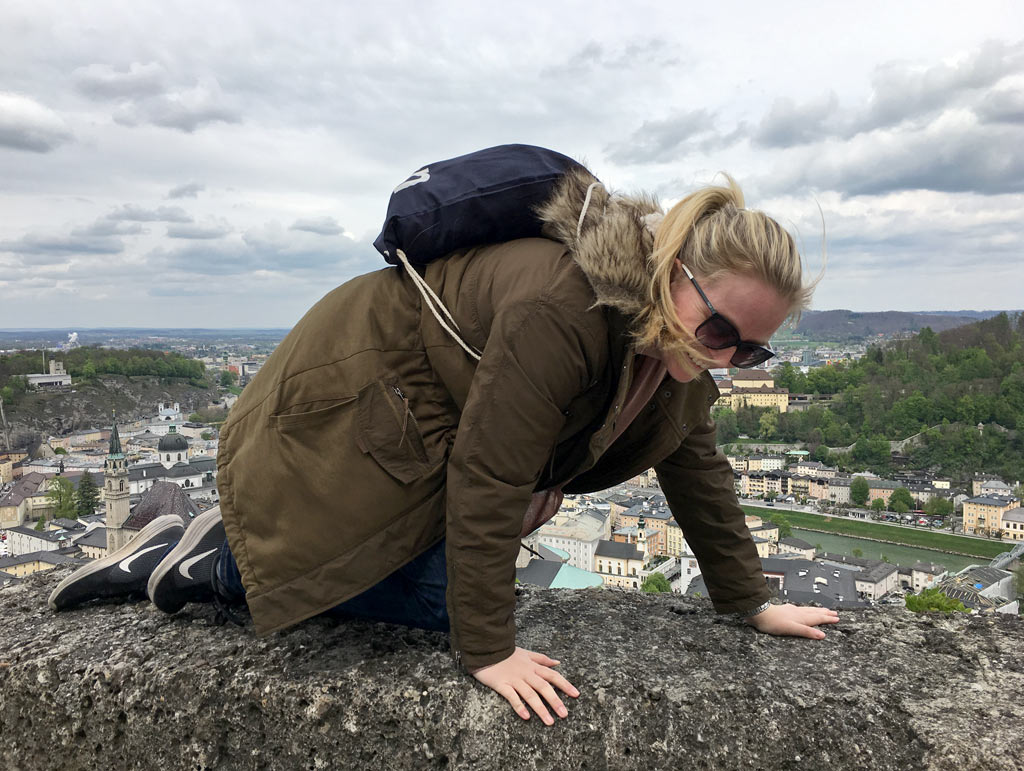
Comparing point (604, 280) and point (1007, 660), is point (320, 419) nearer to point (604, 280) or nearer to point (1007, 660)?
point (604, 280)

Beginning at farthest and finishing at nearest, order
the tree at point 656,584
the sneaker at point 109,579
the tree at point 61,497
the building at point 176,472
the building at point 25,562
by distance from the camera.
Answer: the tree at point 61,497 < the building at point 176,472 < the building at point 25,562 < the tree at point 656,584 < the sneaker at point 109,579

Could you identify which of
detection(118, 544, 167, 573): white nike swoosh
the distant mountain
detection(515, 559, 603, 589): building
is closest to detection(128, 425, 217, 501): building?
detection(515, 559, 603, 589): building

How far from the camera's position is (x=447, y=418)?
48.2 inches

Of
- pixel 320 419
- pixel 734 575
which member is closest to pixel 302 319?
pixel 320 419

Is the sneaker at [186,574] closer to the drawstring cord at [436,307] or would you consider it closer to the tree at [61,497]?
the drawstring cord at [436,307]

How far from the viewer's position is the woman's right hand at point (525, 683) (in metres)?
1.06

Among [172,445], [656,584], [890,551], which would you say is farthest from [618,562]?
[172,445]

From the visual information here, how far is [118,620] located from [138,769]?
1.13 feet

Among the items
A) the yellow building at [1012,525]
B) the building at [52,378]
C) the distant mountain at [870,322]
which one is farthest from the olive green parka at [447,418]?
the distant mountain at [870,322]

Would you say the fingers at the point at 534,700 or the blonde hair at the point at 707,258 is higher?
the blonde hair at the point at 707,258

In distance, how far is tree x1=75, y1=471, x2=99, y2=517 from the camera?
38.6m

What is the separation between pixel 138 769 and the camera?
1179 millimetres

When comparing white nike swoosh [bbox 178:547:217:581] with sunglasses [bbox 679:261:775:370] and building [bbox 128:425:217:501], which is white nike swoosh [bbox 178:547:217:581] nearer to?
sunglasses [bbox 679:261:775:370]

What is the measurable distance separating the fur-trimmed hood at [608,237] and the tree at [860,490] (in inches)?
1750
